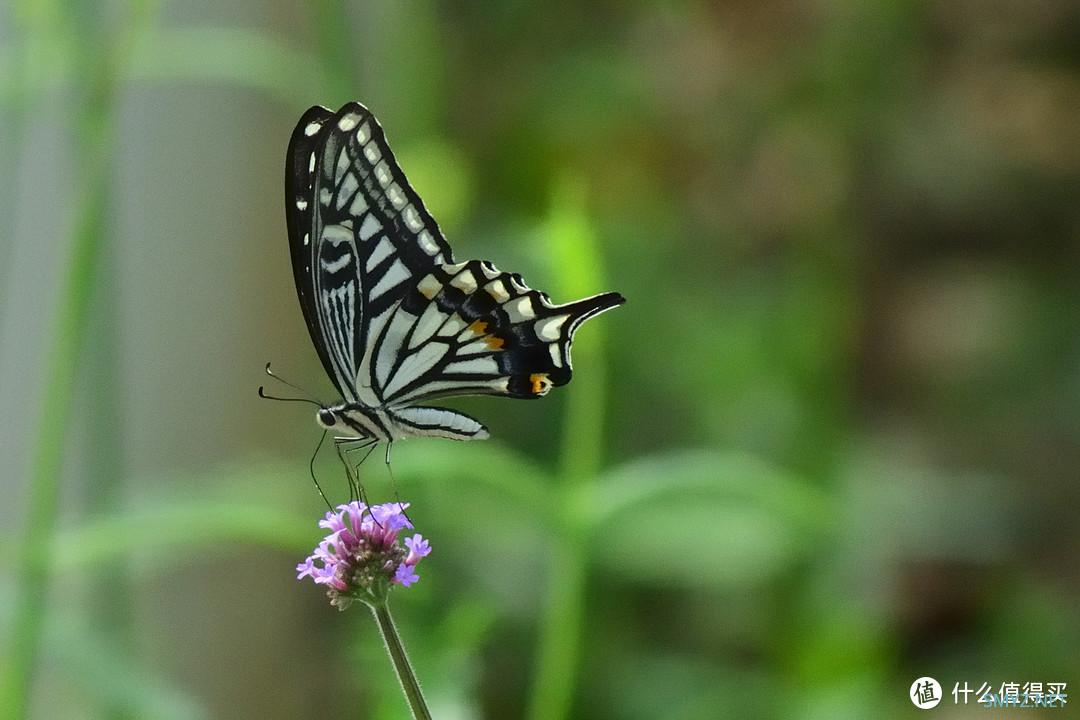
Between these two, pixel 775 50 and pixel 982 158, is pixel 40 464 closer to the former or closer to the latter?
pixel 775 50

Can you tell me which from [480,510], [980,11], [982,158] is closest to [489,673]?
[480,510]

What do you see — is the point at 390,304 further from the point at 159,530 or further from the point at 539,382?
the point at 159,530

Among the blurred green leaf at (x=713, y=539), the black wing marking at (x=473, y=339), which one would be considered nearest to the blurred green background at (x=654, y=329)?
the blurred green leaf at (x=713, y=539)

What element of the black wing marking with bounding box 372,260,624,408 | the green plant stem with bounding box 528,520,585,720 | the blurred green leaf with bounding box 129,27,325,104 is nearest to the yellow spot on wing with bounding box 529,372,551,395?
the black wing marking with bounding box 372,260,624,408

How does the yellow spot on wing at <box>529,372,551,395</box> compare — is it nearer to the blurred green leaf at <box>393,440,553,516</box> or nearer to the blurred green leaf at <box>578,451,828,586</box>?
the blurred green leaf at <box>393,440,553,516</box>

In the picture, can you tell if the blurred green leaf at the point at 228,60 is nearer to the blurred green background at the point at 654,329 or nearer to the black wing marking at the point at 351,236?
the blurred green background at the point at 654,329

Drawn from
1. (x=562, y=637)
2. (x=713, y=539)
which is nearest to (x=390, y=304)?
(x=562, y=637)
